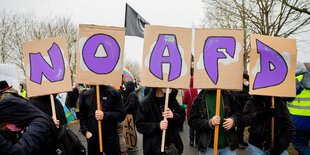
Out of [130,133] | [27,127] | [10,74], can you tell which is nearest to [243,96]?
[130,133]

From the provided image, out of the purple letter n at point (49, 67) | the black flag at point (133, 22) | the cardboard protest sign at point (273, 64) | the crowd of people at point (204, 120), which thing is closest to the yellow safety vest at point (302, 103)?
the crowd of people at point (204, 120)

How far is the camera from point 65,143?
212cm

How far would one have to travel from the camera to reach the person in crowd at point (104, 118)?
3352mm

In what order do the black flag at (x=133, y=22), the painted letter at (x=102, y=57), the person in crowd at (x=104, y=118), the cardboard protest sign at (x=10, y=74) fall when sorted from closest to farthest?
the painted letter at (x=102, y=57)
the person in crowd at (x=104, y=118)
the cardboard protest sign at (x=10, y=74)
the black flag at (x=133, y=22)

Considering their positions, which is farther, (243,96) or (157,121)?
(243,96)

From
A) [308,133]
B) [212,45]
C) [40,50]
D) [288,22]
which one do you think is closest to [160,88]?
[212,45]

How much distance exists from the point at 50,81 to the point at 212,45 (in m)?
2.47

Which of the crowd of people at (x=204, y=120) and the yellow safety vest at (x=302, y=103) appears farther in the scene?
the yellow safety vest at (x=302, y=103)

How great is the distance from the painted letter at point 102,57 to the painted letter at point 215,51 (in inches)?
54.5

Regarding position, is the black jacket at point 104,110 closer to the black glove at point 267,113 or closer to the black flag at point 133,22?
the black glove at point 267,113

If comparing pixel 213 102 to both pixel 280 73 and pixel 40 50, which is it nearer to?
pixel 280 73

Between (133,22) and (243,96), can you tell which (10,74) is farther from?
(243,96)

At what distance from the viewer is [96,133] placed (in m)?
3.36

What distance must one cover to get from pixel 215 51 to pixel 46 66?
8.40 feet
